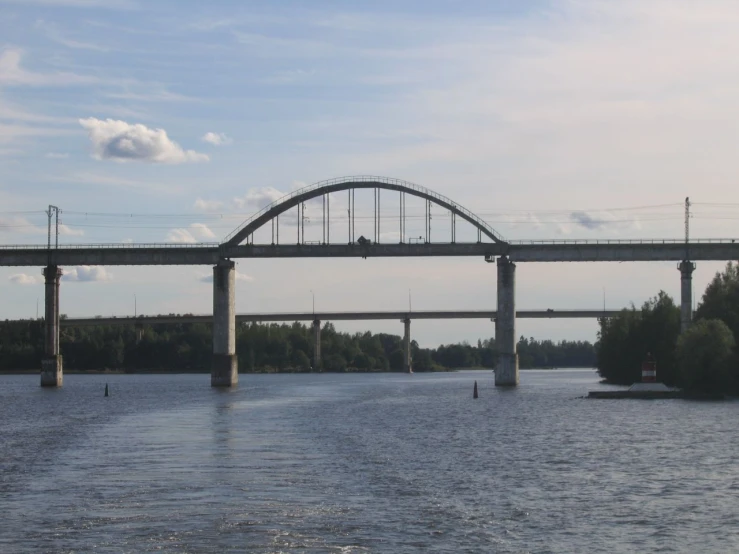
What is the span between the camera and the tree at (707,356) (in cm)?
9294

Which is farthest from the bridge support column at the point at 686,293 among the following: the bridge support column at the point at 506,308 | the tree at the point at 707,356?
the bridge support column at the point at 506,308

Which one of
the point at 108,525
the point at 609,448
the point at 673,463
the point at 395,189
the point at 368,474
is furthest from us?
the point at 395,189

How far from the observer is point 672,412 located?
77.5 meters

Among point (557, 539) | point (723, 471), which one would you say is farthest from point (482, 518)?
point (723, 471)

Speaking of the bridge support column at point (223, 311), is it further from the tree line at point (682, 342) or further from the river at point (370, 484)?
the river at point (370, 484)

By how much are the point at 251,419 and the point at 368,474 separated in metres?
31.1

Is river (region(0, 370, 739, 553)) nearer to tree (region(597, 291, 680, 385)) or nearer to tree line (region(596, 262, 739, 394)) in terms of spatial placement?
tree line (region(596, 262, 739, 394))

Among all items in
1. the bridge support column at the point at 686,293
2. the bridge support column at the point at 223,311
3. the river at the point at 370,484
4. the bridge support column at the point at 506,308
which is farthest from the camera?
the bridge support column at the point at 223,311

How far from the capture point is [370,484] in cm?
3953

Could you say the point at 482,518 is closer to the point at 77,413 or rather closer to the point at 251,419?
the point at 251,419

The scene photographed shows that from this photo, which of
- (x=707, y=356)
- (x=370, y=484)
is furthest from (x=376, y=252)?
(x=370, y=484)

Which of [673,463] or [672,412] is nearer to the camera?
[673,463]

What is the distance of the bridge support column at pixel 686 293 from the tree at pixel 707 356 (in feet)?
53.1

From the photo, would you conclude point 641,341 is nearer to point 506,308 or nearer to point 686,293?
point 686,293
